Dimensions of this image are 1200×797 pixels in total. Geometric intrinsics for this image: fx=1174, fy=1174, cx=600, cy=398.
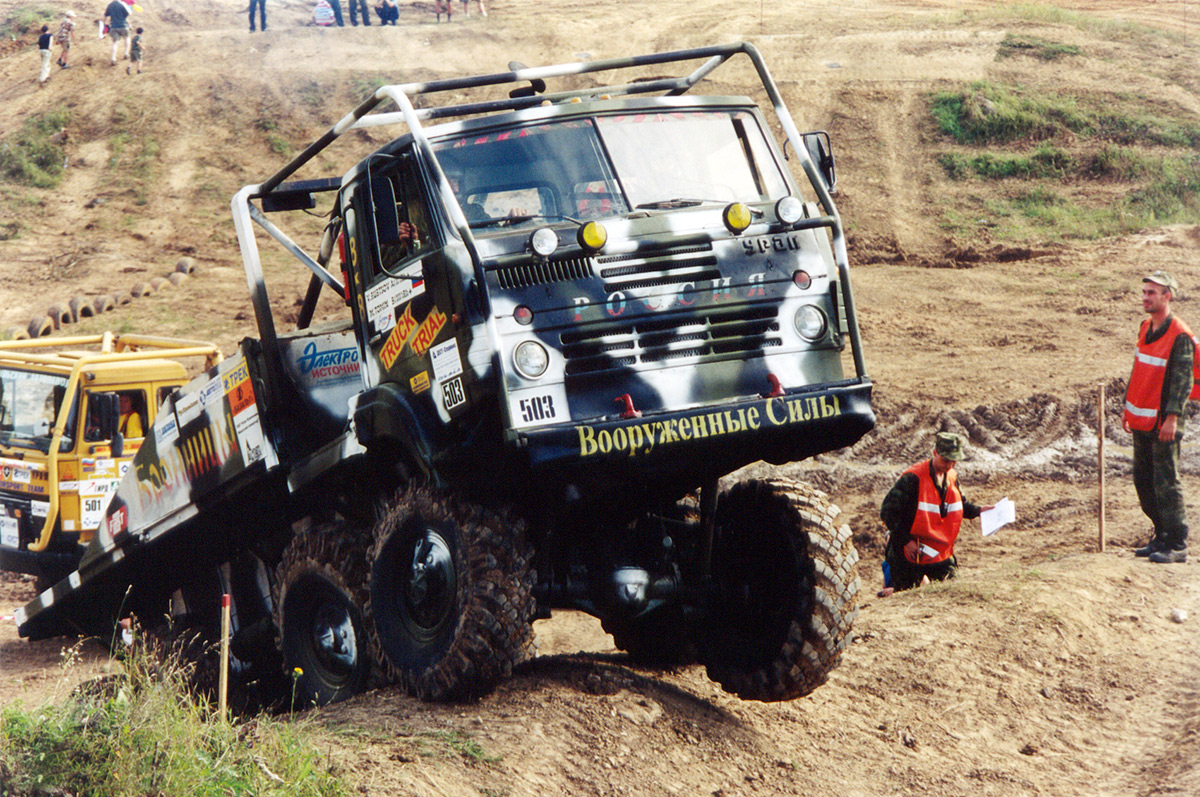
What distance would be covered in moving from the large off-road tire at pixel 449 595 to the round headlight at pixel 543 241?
1350mm

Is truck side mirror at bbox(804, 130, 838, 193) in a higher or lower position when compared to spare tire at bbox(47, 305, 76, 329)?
lower

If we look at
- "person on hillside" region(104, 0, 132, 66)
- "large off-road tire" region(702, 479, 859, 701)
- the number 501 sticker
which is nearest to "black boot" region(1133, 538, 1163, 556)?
"large off-road tire" region(702, 479, 859, 701)

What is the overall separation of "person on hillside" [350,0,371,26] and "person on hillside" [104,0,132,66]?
242 inches

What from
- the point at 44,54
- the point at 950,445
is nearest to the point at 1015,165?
the point at 950,445

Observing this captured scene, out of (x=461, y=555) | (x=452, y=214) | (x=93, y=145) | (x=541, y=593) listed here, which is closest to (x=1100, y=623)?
(x=541, y=593)

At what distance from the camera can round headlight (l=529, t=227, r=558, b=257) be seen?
5.43 meters

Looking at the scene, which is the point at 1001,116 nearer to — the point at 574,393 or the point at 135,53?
the point at 574,393

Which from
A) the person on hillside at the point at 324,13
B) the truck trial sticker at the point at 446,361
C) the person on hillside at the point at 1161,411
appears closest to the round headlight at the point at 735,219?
the truck trial sticker at the point at 446,361

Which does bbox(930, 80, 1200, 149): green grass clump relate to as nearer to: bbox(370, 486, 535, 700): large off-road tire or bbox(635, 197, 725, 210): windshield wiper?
bbox(635, 197, 725, 210): windshield wiper

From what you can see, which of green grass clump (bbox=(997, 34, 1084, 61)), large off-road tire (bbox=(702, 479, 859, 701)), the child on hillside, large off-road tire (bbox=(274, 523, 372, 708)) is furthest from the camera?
the child on hillside

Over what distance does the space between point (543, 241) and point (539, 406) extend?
76 centimetres

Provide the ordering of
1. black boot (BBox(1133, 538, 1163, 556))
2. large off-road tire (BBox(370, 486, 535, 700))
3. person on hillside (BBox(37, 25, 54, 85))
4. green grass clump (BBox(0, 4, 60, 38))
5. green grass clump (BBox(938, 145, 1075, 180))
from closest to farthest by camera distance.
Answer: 1. large off-road tire (BBox(370, 486, 535, 700))
2. black boot (BBox(1133, 538, 1163, 556))
3. green grass clump (BBox(938, 145, 1075, 180))
4. person on hillside (BBox(37, 25, 54, 85))
5. green grass clump (BBox(0, 4, 60, 38))

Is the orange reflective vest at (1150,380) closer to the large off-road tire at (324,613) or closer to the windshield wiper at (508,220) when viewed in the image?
the windshield wiper at (508,220)

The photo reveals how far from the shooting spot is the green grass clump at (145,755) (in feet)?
14.3
